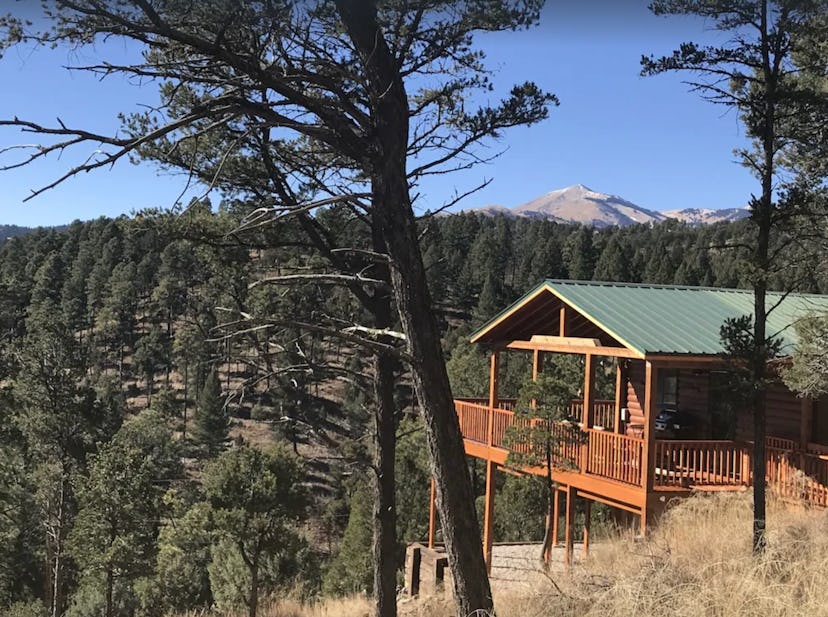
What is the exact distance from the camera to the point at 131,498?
20.3m

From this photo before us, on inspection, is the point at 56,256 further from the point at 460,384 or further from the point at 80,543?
the point at 80,543

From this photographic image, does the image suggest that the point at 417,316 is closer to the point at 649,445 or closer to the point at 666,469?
the point at 649,445

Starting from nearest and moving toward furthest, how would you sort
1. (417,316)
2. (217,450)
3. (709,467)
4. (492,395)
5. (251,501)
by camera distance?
1. (417,316)
2. (709,467)
3. (492,395)
4. (251,501)
5. (217,450)

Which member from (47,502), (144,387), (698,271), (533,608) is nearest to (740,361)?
(533,608)

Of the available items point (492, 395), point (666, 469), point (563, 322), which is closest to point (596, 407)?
point (492, 395)

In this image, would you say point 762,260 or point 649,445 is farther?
point 649,445

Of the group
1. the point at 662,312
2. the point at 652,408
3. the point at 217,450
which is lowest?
the point at 217,450

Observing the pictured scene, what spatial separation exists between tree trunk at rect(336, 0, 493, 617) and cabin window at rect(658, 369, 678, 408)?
476 inches

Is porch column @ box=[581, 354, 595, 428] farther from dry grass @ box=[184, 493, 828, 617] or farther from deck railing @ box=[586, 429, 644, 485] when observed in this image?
dry grass @ box=[184, 493, 828, 617]

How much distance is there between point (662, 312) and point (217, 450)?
45.6 metres

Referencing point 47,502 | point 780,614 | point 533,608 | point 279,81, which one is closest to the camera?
point 780,614

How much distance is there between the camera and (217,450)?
2090 inches

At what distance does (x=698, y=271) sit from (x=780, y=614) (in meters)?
66.9

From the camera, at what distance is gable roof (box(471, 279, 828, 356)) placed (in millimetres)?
11305
